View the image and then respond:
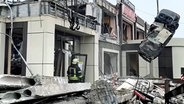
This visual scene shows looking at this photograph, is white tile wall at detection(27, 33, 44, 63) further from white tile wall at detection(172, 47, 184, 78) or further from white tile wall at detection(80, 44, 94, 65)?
white tile wall at detection(172, 47, 184, 78)

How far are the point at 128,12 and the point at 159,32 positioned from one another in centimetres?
1350

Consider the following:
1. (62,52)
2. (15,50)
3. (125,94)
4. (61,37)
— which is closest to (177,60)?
(62,52)

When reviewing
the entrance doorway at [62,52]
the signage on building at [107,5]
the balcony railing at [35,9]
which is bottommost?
the entrance doorway at [62,52]

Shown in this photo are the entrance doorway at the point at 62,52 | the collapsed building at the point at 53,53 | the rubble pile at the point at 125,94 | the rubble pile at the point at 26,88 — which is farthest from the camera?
the entrance doorway at the point at 62,52

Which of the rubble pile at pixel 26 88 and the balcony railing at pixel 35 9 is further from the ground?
the balcony railing at pixel 35 9

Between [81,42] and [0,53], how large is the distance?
15.7 ft

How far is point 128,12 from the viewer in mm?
24750

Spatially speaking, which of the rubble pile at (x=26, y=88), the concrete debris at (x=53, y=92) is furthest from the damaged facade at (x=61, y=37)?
the rubble pile at (x=26, y=88)

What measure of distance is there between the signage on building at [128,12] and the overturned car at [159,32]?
11112mm

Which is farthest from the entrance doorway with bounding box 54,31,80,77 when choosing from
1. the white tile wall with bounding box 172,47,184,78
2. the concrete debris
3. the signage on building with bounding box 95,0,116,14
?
the white tile wall with bounding box 172,47,184,78

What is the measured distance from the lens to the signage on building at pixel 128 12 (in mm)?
23188

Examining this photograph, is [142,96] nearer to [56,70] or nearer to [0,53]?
[56,70]

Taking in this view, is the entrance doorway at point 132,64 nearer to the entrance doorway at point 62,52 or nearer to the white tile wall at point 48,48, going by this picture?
the entrance doorway at point 62,52

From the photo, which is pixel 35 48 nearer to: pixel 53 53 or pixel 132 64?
pixel 53 53
